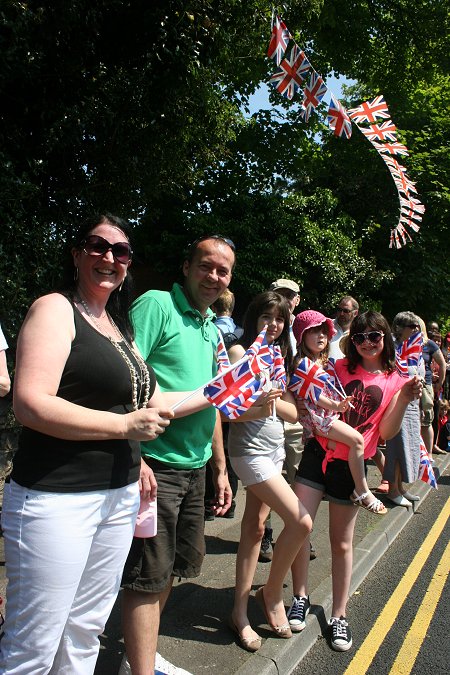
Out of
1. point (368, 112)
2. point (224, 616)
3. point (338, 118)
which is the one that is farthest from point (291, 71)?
point (224, 616)

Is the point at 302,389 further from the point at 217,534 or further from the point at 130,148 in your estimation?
the point at 130,148

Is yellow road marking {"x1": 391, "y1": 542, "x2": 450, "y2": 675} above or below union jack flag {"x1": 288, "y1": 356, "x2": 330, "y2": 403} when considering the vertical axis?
below

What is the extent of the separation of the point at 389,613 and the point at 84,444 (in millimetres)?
3085

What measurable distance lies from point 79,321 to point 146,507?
87 cm

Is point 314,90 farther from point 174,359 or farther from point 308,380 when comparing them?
point 174,359

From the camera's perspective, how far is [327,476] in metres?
3.70

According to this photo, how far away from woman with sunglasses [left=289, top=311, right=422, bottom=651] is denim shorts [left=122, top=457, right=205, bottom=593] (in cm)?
99

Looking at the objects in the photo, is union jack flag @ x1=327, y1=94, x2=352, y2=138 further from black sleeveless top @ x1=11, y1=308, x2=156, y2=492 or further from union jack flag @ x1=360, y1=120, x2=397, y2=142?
black sleeveless top @ x1=11, y1=308, x2=156, y2=492

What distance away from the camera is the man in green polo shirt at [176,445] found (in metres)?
2.61

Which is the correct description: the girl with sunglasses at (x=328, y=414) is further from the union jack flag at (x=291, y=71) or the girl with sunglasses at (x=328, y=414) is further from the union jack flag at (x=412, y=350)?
the union jack flag at (x=291, y=71)

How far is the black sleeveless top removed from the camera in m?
1.98

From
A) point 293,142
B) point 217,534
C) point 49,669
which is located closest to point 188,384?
point 49,669

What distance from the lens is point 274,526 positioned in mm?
5684

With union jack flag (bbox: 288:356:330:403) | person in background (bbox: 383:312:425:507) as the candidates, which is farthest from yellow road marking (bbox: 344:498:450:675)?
union jack flag (bbox: 288:356:330:403)
